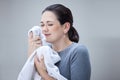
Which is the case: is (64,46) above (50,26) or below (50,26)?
below

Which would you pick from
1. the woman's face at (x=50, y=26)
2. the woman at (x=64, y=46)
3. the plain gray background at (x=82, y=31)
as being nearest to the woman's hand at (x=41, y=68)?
the woman at (x=64, y=46)

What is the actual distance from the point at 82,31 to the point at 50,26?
0.55 m

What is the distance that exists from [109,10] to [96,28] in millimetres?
161

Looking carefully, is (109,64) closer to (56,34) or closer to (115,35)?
(115,35)

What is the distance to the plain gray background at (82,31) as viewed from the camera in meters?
1.72

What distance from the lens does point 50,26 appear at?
1.29 meters

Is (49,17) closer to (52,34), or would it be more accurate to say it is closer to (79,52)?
(52,34)

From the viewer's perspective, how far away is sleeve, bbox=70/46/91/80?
47.4 inches

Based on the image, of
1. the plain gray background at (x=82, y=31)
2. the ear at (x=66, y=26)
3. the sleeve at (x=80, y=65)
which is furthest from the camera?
the plain gray background at (x=82, y=31)

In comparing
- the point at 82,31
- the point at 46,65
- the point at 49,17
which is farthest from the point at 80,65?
the point at 82,31

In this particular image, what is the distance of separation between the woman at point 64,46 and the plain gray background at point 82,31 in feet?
1.39

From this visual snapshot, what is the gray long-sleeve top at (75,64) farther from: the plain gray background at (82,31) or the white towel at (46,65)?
the plain gray background at (82,31)

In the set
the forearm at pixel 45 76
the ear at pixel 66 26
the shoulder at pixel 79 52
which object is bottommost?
the forearm at pixel 45 76

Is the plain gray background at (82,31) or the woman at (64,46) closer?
the woman at (64,46)
